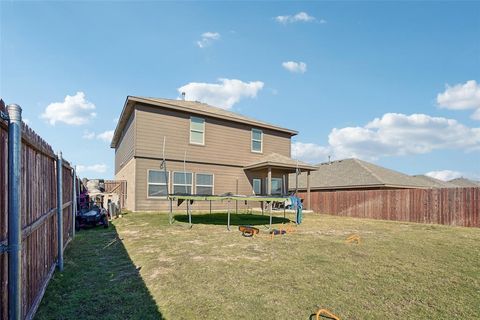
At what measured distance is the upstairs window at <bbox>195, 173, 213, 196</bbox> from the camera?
17.9 metres

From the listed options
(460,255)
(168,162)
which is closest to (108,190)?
(168,162)

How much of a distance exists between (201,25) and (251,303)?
421 inches

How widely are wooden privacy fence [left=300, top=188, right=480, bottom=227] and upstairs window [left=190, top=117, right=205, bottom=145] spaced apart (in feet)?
36.0

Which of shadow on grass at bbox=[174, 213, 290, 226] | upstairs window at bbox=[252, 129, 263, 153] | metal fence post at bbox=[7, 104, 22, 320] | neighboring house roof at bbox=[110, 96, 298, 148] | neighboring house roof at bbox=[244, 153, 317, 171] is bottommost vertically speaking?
shadow on grass at bbox=[174, 213, 290, 226]

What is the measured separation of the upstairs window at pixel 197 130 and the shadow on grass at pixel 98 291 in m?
11.6

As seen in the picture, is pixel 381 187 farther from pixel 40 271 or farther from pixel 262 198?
pixel 40 271

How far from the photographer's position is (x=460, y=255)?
736cm

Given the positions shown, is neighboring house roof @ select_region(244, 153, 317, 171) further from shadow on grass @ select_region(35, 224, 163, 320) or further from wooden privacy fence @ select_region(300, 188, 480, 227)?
shadow on grass @ select_region(35, 224, 163, 320)

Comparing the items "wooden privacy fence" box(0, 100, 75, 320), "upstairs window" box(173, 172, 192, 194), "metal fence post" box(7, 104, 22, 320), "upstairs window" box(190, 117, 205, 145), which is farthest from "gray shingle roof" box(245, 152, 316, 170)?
"metal fence post" box(7, 104, 22, 320)

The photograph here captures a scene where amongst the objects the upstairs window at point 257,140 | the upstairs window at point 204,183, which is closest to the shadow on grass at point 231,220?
the upstairs window at point 204,183

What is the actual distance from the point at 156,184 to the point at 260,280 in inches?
500

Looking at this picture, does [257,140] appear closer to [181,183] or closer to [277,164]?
[277,164]

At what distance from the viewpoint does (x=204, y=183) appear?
18188mm

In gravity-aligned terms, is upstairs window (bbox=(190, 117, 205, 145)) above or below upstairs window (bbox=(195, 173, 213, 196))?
above
